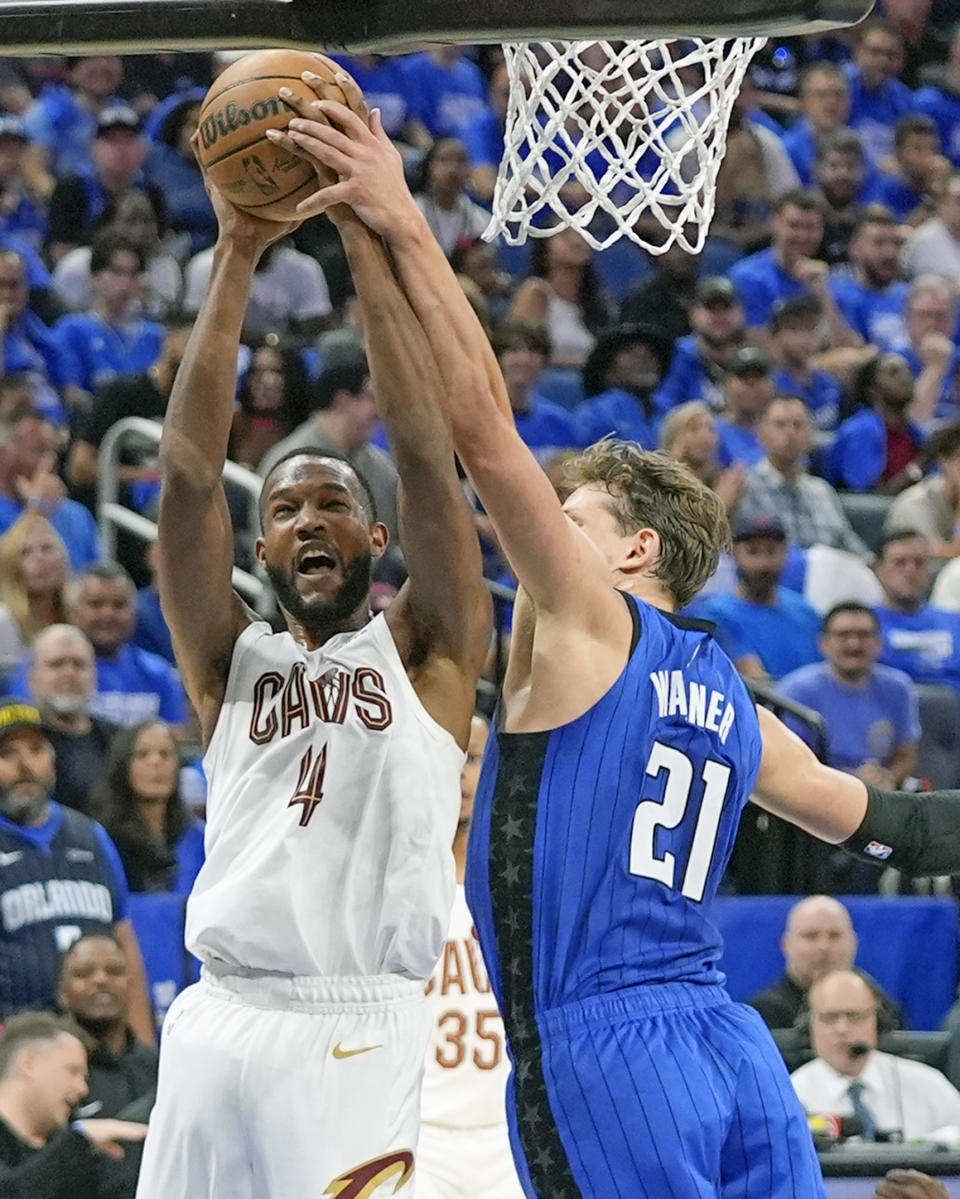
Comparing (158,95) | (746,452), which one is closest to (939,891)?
(746,452)

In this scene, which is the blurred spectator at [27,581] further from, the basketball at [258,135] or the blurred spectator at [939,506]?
the basketball at [258,135]

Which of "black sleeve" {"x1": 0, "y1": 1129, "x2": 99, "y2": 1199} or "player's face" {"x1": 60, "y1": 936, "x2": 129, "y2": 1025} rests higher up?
"player's face" {"x1": 60, "y1": 936, "x2": 129, "y2": 1025}

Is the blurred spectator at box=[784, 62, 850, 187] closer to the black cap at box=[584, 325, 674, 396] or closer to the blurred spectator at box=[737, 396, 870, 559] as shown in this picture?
the black cap at box=[584, 325, 674, 396]

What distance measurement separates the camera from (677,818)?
3838 millimetres

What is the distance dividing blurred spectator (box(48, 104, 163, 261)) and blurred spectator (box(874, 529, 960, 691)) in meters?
4.21

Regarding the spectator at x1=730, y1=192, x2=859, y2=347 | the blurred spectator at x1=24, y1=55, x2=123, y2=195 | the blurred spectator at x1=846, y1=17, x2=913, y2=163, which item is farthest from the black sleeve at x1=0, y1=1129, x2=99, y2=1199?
the blurred spectator at x1=846, y1=17, x2=913, y2=163

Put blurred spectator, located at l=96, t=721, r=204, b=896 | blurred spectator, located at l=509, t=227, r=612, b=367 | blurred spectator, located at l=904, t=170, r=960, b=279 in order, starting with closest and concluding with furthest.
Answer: blurred spectator, located at l=96, t=721, r=204, b=896 → blurred spectator, located at l=509, t=227, r=612, b=367 → blurred spectator, located at l=904, t=170, r=960, b=279

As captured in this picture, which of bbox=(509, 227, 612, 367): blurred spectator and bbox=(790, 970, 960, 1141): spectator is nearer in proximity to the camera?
bbox=(790, 970, 960, 1141): spectator

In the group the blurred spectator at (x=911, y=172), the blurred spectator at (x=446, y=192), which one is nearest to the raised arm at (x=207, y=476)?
the blurred spectator at (x=446, y=192)

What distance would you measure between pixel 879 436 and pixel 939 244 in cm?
196

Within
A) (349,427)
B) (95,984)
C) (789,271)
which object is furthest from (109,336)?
(95,984)

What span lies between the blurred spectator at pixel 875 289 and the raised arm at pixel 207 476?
8.04 m

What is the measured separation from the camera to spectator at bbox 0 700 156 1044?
6602 millimetres

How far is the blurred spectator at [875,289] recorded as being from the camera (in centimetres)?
1158
